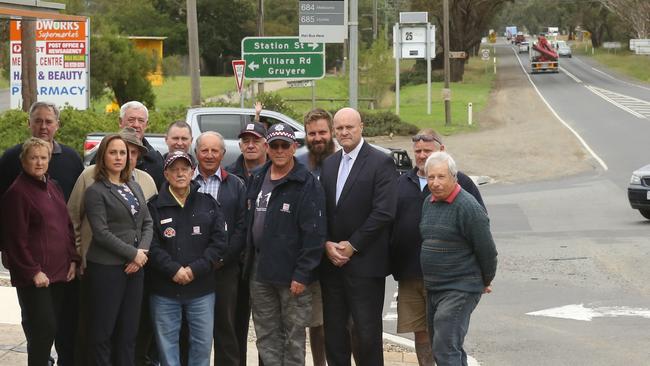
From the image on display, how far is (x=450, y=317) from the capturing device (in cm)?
729

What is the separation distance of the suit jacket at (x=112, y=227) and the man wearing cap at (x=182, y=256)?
162mm

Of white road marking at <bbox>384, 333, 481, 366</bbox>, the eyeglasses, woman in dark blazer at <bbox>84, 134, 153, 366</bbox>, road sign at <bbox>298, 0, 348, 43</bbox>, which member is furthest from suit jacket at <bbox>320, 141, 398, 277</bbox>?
road sign at <bbox>298, 0, 348, 43</bbox>

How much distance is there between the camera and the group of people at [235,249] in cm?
726

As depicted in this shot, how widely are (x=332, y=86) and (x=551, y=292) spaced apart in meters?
57.2

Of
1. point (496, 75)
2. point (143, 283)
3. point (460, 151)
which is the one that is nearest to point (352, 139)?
point (143, 283)

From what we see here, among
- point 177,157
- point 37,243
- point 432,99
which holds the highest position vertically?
point 432,99

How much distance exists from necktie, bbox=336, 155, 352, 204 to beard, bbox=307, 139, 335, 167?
0.49 m

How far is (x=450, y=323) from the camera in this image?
731 centimetres

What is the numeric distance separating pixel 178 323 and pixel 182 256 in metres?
0.51

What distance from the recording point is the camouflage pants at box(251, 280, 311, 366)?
7.60 m

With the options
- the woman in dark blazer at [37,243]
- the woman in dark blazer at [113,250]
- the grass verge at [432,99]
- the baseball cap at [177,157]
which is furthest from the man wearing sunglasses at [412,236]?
the grass verge at [432,99]

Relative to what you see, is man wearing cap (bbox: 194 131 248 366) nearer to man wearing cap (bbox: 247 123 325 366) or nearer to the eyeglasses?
man wearing cap (bbox: 247 123 325 366)

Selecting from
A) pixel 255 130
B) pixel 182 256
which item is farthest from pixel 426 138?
pixel 182 256

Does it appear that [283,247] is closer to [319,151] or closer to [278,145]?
[278,145]
